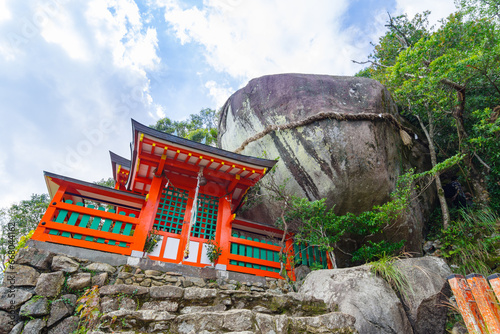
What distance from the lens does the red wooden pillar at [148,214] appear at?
577 centimetres

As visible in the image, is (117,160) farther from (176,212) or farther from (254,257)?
(254,257)

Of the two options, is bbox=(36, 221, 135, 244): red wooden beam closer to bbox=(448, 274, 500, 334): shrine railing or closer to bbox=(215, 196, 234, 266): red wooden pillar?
bbox=(215, 196, 234, 266): red wooden pillar

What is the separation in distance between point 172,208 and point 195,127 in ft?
48.5

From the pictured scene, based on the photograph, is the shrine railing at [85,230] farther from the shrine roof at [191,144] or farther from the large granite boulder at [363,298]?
the large granite boulder at [363,298]

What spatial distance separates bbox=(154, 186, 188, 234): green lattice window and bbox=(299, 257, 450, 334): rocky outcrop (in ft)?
11.8

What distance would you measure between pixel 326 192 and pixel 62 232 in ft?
21.5

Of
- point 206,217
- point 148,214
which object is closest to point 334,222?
point 206,217

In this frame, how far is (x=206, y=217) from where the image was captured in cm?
712

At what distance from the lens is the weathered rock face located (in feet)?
26.2

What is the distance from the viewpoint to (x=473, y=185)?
8.50 meters

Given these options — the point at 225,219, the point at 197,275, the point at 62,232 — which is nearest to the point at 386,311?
the point at 197,275

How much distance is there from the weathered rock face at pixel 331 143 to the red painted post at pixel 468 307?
4732 millimetres

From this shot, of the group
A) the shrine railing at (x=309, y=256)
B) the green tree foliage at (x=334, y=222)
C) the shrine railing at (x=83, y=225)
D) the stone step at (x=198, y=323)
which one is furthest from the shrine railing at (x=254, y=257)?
the stone step at (x=198, y=323)

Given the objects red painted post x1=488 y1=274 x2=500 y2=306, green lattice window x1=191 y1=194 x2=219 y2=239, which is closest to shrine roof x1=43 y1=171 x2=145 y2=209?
green lattice window x1=191 y1=194 x2=219 y2=239
